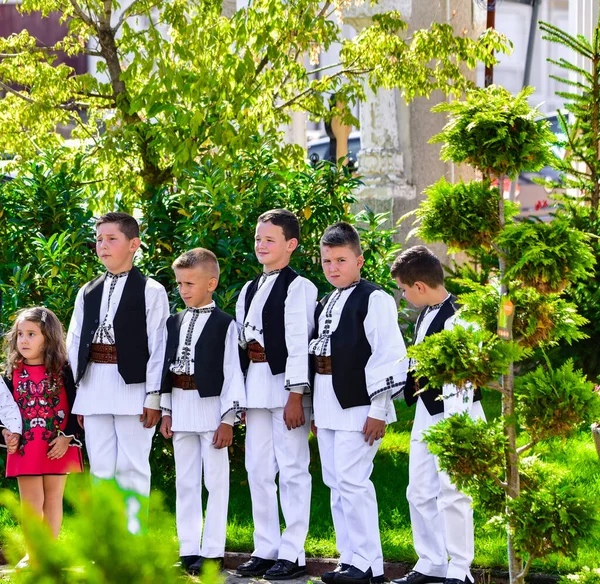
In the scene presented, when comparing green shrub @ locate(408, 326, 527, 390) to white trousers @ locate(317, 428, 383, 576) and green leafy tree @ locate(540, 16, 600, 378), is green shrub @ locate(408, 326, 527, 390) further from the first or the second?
green leafy tree @ locate(540, 16, 600, 378)

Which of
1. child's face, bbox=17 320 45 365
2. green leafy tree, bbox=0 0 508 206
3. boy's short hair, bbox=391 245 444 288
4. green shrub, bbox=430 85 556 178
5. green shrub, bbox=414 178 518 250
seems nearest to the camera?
green shrub, bbox=430 85 556 178

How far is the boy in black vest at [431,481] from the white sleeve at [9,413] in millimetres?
1917

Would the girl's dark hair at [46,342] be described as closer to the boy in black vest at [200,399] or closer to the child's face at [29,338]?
the child's face at [29,338]

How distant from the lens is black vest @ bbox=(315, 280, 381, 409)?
5.13 meters

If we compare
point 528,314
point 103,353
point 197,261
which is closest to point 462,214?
point 528,314

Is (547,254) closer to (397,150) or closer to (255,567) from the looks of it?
(255,567)

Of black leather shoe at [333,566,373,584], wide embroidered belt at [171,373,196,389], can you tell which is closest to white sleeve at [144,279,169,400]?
wide embroidered belt at [171,373,196,389]

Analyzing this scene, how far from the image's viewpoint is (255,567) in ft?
17.5

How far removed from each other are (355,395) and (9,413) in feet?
5.59

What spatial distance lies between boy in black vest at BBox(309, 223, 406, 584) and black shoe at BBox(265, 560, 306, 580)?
231 mm

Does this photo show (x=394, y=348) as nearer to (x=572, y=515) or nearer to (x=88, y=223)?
(x=572, y=515)

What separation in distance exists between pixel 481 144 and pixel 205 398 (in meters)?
2.23

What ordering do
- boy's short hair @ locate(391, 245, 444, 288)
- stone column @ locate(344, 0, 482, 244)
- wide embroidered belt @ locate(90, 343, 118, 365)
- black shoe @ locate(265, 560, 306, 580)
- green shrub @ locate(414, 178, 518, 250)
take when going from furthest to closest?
1. stone column @ locate(344, 0, 482, 244)
2. wide embroidered belt @ locate(90, 343, 118, 365)
3. black shoe @ locate(265, 560, 306, 580)
4. boy's short hair @ locate(391, 245, 444, 288)
5. green shrub @ locate(414, 178, 518, 250)

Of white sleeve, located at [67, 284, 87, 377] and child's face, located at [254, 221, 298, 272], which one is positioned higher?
child's face, located at [254, 221, 298, 272]
